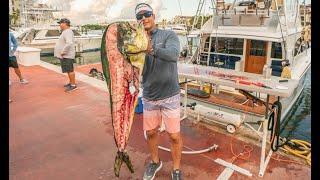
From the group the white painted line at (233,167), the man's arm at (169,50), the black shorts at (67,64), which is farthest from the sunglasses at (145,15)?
the black shorts at (67,64)

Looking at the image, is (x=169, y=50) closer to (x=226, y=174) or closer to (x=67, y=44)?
(x=226, y=174)

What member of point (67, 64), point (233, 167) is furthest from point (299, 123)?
point (67, 64)

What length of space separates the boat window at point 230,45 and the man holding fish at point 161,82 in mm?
6487

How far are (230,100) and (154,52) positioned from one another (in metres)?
5.38

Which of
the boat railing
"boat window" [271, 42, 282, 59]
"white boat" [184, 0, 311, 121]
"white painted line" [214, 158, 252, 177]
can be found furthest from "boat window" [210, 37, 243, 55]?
"white painted line" [214, 158, 252, 177]

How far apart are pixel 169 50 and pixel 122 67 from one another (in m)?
0.51

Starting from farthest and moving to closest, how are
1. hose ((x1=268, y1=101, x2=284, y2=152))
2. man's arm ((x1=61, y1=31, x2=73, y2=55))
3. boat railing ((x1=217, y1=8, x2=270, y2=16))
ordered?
boat railing ((x1=217, y1=8, x2=270, y2=16))
man's arm ((x1=61, y1=31, x2=73, y2=55))
hose ((x1=268, y1=101, x2=284, y2=152))

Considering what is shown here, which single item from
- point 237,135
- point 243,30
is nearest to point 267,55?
point 243,30

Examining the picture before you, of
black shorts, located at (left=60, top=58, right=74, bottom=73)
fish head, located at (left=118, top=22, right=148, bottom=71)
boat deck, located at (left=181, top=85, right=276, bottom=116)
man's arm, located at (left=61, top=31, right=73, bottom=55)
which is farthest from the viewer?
black shorts, located at (left=60, top=58, right=74, bottom=73)

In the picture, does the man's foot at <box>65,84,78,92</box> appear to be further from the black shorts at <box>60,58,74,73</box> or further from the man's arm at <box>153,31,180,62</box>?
the man's arm at <box>153,31,180,62</box>

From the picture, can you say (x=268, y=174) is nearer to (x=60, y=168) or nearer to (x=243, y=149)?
(x=243, y=149)

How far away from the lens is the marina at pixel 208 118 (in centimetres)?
367

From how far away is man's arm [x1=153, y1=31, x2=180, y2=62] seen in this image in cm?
273

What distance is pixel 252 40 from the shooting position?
350 inches
